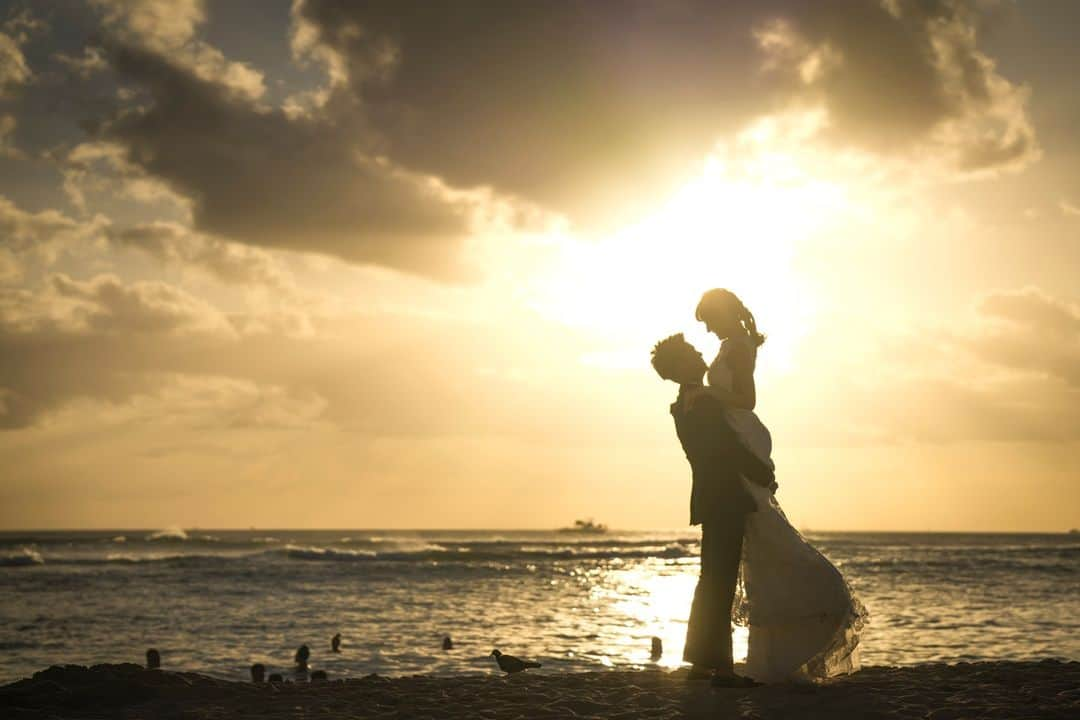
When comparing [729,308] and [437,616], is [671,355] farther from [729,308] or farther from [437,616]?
[437,616]

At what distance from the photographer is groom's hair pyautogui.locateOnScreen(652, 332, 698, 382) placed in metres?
7.22

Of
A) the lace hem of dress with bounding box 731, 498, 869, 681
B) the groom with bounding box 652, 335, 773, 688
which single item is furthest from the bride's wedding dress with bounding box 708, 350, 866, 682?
the groom with bounding box 652, 335, 773, 688

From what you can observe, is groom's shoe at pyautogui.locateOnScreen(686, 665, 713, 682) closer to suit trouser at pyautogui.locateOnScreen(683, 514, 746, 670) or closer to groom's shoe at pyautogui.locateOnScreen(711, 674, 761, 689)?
suit trouser at pyautogui.locateOnScreen(683, 514, 746, 670)

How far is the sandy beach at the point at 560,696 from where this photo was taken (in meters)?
6.09

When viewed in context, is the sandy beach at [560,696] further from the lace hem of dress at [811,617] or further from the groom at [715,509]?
the groom at [715,509]

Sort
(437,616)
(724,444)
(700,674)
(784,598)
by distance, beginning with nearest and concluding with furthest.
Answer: (784,598) → (724,444) → (700,674) → (437,616)

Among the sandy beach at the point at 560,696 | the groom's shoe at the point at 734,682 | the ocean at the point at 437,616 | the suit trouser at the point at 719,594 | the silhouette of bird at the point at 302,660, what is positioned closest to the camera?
the sandy beach at the point at 560,696

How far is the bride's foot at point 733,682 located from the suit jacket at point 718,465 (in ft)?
3.82

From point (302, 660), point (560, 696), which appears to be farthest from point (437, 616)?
point (560, 696)

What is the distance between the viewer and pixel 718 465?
23.2 feet

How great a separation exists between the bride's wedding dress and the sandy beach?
21 cm

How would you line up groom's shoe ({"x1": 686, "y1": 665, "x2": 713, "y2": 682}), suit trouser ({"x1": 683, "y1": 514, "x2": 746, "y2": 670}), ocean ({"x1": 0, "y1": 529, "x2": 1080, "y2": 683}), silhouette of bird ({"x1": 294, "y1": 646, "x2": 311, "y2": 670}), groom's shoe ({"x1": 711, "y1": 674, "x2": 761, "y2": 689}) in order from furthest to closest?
ocean ({"x1": 0, "y1": 529, "x2": 1080, "y2": 683}), silhouette of bird ({"x1": 294, "y1": 646, "x2": 311, "y2": 670}), groom's shoe ({"x1": 686, "y1": 665, "x2": 713, "y2": 682}), suit trouser ({"x1": 683, "y1": 514, "x2": 746, "y2": 670}), groom's shoe ({"x1": 711, "y1": 674, "x2": 761, "y2": 689})

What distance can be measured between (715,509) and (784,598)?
824mm

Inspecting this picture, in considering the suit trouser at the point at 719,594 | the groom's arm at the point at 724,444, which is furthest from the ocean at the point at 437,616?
the groom's arm at the point at 724,444
